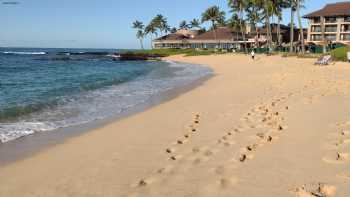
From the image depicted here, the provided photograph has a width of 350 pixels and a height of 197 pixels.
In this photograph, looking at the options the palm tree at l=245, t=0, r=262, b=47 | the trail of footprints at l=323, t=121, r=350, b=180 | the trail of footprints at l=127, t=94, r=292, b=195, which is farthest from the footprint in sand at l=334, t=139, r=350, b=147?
the palm tree at l=245, t=0, r=262, b=47

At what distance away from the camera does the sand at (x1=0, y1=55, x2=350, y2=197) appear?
4.59m

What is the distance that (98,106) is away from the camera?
43.3 feet

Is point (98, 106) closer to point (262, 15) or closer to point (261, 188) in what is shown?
point (261, 188)

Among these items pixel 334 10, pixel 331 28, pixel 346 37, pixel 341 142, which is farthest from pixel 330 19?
pixel 341 142

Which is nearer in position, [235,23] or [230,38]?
[235,23]

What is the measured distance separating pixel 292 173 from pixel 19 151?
486 centimetres

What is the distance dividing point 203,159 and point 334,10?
82.9 m

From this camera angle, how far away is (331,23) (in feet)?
259

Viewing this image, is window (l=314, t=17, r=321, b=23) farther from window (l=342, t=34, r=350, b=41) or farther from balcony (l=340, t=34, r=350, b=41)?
window (l=342, t=34, r=350, b=41)

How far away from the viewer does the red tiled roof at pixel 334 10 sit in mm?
77438

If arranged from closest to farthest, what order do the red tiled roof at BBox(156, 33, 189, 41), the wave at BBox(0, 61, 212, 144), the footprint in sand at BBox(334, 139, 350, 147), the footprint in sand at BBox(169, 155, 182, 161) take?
the footprint in sand at BBox(169, 155, 182, 161) < the footprint in sand at BBox(334, 139, 350, 147) < the wave at BBox(0, 61, 212, 144) < the red tiled roof at BBox(156, 33, 189, 41)

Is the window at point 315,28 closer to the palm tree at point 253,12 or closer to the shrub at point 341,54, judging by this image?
the palm tree at point 253,12

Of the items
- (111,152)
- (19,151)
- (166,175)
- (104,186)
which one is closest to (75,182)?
(104,186)

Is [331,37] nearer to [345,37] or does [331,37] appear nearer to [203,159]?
[345,37]
